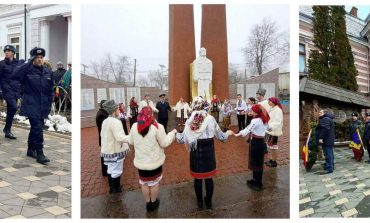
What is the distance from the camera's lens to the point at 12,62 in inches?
211

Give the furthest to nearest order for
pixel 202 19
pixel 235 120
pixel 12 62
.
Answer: pixel 202 19, pixel 235 120, pixel 12 62

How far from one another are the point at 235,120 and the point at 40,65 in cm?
443

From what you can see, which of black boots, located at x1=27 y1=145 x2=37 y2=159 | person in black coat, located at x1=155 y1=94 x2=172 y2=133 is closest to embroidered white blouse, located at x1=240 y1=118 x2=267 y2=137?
black boots, located at x1=27 y1=145 x2=37 y2=159

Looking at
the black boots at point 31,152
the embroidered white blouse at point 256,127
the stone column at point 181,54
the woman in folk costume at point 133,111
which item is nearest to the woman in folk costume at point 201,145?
the embroidered white blouse at point 256,127

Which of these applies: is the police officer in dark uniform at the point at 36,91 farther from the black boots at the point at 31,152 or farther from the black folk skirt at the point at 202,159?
the black folk skirt at the point at 202,159

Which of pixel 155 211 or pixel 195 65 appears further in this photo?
pixel 195 65

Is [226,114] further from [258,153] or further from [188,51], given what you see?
A: [258,153]

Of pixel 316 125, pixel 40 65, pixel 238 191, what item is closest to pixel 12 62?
pixel 40 65

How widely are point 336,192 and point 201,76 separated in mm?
4398

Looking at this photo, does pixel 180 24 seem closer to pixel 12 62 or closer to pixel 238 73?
pixel 238 73

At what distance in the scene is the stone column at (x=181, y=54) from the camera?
8.31 m

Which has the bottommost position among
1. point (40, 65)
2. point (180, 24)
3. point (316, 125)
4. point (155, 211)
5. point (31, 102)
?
point (155, 211)

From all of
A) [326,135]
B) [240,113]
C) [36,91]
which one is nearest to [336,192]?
[326,135]

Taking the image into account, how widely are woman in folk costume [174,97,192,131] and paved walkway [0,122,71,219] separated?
2309mm
